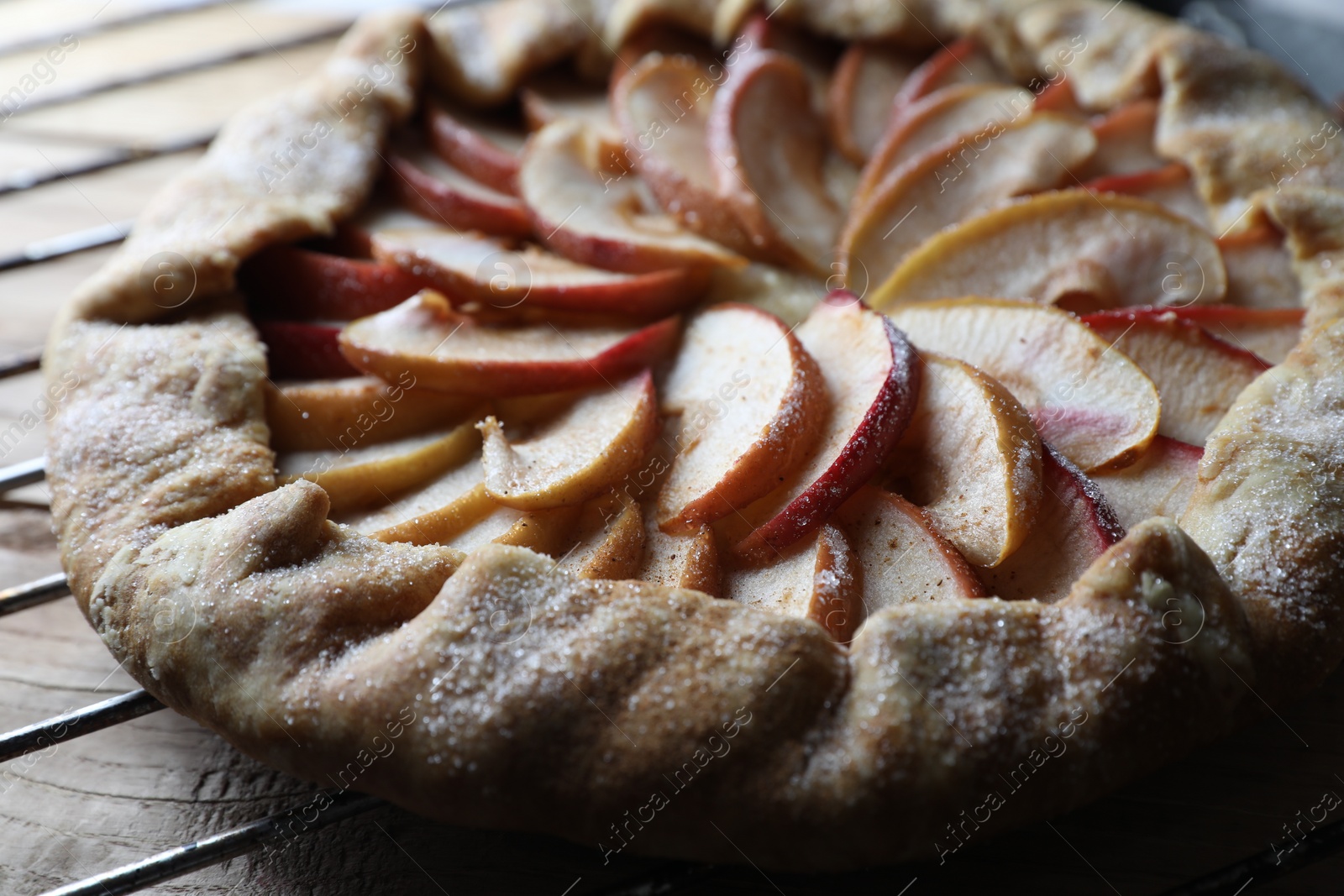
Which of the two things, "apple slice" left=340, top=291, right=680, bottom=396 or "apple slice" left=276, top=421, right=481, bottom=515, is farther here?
"apple slice" left=340, top=291, right=680, bottom=396

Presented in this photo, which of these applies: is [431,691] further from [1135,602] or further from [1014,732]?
[1135,602]

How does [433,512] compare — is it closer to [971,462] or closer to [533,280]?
[533,280]

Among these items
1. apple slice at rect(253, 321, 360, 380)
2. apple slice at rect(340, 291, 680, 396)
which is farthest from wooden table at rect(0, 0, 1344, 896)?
apple slice at rect(340, 291, 680, 396)

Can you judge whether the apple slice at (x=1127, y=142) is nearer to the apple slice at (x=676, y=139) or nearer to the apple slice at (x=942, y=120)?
the apple slice at (x=942, y=120)

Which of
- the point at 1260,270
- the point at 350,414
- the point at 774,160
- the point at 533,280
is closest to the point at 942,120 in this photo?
the point at 774,160

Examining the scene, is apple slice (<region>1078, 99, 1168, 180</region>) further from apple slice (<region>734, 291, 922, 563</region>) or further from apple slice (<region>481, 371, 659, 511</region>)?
apple slice (<region>481, 371, 659, 511</region>)

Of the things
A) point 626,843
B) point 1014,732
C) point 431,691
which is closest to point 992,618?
point 1014,732
